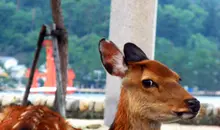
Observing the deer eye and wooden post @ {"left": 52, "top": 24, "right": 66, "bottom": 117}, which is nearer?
the deer eye

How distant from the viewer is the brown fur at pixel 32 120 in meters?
2.25

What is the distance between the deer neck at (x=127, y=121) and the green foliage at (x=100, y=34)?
9702 millimetres

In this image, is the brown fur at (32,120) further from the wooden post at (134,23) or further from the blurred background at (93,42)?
the blurred background at (93,42)

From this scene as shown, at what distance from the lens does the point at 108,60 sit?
2.27 m

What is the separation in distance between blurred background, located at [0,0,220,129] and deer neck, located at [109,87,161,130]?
377 inches

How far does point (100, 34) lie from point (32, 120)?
33.8ft

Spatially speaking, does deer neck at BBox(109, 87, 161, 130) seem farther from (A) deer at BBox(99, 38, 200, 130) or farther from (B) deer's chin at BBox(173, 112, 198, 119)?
(B) deer's chin at BBox(173, 112, 198, 119)

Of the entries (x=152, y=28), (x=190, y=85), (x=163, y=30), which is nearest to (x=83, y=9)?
(x=163, y=30)

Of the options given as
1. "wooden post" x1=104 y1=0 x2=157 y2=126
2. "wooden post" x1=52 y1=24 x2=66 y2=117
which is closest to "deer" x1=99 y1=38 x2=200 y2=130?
"wooden post" x1=52 y1=24 x2=66 y2=117

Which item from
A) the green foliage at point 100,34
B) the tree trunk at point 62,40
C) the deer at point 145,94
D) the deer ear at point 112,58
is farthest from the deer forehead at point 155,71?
the green foliage at point 100,34

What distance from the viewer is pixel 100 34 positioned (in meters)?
12.5

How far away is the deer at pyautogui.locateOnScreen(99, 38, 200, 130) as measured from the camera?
2092 mm

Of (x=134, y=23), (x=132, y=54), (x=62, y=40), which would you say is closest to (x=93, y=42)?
(x=134, y=23)

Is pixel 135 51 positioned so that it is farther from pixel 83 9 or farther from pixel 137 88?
pixel 83 9
